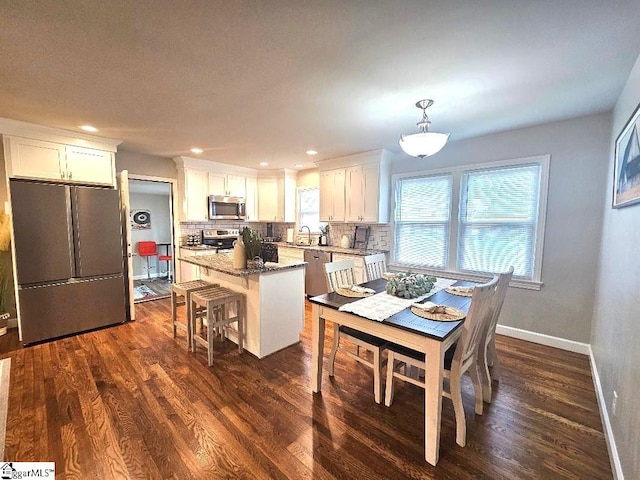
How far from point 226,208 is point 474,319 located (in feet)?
15.1

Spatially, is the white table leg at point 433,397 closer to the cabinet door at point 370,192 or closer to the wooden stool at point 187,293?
the wooden stool at point 187,293

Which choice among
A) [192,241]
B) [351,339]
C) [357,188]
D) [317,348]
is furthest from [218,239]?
[351,339]

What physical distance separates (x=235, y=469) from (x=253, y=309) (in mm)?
1429

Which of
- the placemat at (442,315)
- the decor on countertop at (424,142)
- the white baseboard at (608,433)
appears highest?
the decor on countertop at (424,142)

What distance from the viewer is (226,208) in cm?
524

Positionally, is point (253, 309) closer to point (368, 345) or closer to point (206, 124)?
point (368, 345)

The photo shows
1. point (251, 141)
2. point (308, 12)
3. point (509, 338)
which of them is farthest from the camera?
point (251, 141)

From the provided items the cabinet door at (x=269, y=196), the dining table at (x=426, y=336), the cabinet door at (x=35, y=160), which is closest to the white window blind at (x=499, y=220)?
the dining table at (x=426, y=336)

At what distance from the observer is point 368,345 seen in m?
2.14

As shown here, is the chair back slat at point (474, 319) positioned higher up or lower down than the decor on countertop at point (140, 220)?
lower down

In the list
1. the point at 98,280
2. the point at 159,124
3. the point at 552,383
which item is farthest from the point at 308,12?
the point at 98,280

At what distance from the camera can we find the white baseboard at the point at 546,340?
2941mm

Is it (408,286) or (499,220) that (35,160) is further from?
(499,220)

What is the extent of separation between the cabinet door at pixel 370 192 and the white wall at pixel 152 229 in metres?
4.85
